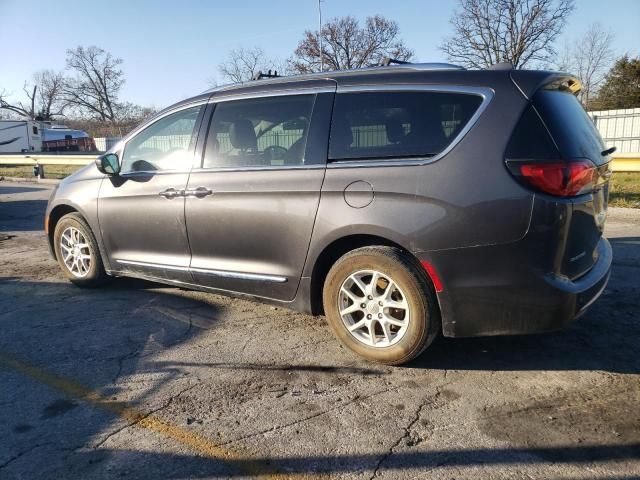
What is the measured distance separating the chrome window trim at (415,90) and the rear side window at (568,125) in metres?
0.31

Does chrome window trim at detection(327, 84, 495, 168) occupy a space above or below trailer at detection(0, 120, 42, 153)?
below

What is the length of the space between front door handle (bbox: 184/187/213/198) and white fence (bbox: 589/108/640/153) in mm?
21886

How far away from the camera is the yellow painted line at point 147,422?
256cm

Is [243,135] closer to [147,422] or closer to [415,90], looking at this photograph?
[415,90]

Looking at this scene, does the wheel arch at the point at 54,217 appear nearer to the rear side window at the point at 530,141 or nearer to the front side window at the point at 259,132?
the front side window at the point at 259,132

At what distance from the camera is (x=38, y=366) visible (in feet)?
12.2

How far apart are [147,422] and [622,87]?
119 feet

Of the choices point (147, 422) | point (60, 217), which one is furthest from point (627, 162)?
point (147, 422)

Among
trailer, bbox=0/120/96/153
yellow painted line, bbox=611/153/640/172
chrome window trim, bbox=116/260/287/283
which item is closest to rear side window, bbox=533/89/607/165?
chrome window trim, bbox=116/260/287/283

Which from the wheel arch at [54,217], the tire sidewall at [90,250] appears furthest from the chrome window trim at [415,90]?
the wheel arch at [54,217]

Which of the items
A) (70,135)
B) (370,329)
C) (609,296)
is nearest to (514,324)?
(370,329)

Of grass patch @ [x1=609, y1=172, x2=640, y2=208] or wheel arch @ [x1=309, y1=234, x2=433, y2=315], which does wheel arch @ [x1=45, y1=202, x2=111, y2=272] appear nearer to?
wheel arch @ [x1=309, y1=234, x2=433, y2=315]

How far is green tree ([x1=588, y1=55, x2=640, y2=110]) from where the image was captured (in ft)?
104

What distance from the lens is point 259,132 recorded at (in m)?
4.24
